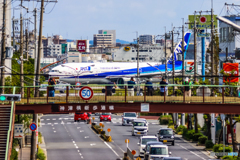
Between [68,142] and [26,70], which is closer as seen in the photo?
[68,142]

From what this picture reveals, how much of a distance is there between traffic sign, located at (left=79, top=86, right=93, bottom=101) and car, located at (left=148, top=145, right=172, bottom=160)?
667cm

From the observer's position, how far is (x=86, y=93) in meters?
32.8

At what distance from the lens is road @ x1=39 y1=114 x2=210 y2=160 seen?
42.6 metres

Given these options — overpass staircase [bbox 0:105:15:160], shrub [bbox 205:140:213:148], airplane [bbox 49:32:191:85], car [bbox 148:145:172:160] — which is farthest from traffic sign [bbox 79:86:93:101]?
airplane [bbox 49:32:191:85]

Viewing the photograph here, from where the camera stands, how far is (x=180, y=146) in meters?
49.2

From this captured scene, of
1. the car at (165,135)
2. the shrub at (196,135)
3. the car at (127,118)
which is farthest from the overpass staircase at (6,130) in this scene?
the car at (127,118)

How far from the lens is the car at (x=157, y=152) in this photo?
3469 cm

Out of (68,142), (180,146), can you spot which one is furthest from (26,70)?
(180,146)

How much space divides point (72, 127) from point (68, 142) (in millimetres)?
17174

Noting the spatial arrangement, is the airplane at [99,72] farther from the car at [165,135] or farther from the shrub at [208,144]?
the shrub at [208,144]

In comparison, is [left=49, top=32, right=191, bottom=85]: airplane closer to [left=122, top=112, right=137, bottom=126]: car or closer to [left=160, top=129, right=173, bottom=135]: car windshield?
[left=122, top=112, right=137, bottom=126]: car

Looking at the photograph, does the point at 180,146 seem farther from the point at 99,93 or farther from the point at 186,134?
the point at 99,93

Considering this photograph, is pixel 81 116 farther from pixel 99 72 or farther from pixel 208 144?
pixel 208 144

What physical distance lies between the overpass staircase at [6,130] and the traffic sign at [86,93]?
4.86 meters
